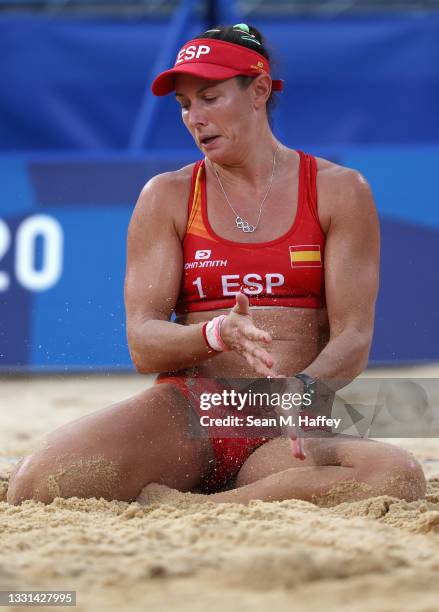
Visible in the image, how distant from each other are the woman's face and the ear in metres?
0.03

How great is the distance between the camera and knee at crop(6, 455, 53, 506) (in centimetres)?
306

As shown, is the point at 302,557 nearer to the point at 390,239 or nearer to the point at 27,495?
the point at 27,495

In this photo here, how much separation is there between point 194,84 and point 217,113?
12 centimetres

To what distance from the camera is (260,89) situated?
3357 millimetres

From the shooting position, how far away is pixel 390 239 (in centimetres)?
654

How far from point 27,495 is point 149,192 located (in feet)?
3.38

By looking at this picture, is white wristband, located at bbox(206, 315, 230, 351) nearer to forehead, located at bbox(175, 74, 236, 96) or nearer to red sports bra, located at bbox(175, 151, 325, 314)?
red sports bra, located at bbox(175, 151, 325, 314)

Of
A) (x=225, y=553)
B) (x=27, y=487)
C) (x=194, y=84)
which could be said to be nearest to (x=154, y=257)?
(x=194, y=84)

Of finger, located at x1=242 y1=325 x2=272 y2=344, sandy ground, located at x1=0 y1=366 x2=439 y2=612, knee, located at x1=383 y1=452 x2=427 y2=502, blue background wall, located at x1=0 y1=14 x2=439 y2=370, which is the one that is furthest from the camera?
blue background wall, located at x1=0 y1=14 x2=439 y2=370

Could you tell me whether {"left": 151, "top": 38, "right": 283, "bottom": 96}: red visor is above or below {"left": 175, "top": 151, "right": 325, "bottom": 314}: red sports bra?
above

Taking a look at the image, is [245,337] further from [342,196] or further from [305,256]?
[342,196]

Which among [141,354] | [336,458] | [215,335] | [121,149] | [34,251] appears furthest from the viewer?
[121,149]

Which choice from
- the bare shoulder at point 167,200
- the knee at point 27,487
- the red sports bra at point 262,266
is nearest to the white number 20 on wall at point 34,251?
the bare shoulder at point 167,200

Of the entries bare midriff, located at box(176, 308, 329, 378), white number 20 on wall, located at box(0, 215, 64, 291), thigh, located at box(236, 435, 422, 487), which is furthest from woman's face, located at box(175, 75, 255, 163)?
white number 20 on wall, located at box(0, 215, 64, 291)
